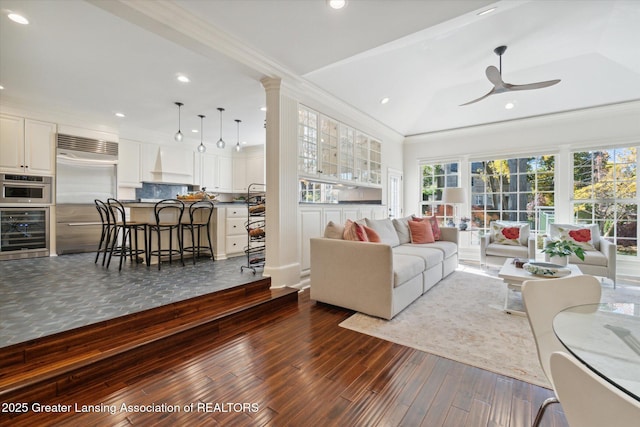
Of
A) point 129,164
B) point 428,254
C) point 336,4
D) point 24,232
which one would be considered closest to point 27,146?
point 24,232

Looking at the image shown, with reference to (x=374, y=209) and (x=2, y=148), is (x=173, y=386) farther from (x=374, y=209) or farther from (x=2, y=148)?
(x=2, y=148)

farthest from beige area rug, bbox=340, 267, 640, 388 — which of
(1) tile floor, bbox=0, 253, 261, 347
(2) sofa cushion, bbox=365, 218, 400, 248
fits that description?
(1) tile floor, bbox=0, 253, 261, 347

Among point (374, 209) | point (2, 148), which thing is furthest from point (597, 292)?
point (2, 148)

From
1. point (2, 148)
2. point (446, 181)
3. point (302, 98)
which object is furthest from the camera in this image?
point (446, 181)

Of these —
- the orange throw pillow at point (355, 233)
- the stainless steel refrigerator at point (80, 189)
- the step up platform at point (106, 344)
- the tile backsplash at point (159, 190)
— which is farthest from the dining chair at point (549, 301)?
the tile backsplash at point (159, 190)

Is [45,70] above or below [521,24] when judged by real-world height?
below

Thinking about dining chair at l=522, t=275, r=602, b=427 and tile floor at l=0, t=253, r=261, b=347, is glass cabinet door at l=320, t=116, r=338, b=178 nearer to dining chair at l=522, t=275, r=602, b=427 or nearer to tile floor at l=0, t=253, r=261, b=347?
tile floor at l=0, t=253, r=261, b=347

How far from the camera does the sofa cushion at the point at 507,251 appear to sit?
14.2 feet

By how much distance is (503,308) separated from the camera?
10.00 feet

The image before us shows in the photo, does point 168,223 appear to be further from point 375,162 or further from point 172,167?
point 375,162

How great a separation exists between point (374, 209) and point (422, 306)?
109 inches

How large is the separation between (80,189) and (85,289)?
3330 millimetres

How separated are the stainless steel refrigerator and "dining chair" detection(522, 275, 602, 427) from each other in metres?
6.50

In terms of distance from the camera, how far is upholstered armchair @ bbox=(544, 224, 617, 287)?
3.74 metres
